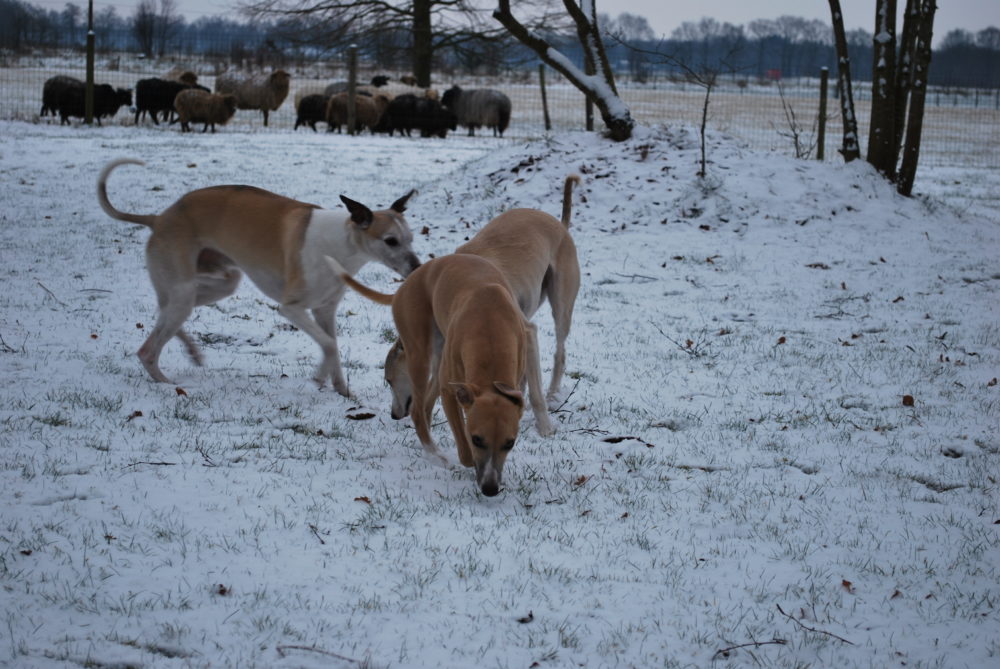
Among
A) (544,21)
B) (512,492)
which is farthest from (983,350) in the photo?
(544,21)

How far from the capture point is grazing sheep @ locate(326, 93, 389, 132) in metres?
24.2

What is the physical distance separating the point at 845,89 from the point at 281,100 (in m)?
20.8

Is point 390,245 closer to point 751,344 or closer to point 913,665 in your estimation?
point 751,344

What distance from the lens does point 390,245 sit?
18.8 ft

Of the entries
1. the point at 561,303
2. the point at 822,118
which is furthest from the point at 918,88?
the point at 561,303

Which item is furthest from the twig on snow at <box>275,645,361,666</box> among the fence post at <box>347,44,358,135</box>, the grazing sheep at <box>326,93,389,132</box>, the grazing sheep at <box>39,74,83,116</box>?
the grazing sheep at <box>326,93,389,132</box>

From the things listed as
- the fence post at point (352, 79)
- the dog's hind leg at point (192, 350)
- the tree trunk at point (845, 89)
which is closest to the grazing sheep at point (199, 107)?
the fence post at point (352, 79)

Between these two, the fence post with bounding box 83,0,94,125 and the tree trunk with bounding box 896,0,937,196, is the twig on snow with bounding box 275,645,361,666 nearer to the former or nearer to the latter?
the tree trunk with bounding box 896,0,937,196

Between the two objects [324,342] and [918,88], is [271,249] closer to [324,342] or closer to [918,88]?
[324,342]

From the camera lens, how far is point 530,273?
5.25m

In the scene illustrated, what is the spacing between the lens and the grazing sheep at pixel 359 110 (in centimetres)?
2419

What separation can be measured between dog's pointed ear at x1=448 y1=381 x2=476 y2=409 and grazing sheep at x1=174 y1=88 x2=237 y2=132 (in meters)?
19.6

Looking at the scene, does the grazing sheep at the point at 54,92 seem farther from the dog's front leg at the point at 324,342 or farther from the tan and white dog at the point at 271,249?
the dog's front leg at the point at 324,342

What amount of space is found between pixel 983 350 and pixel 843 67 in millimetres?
6083
